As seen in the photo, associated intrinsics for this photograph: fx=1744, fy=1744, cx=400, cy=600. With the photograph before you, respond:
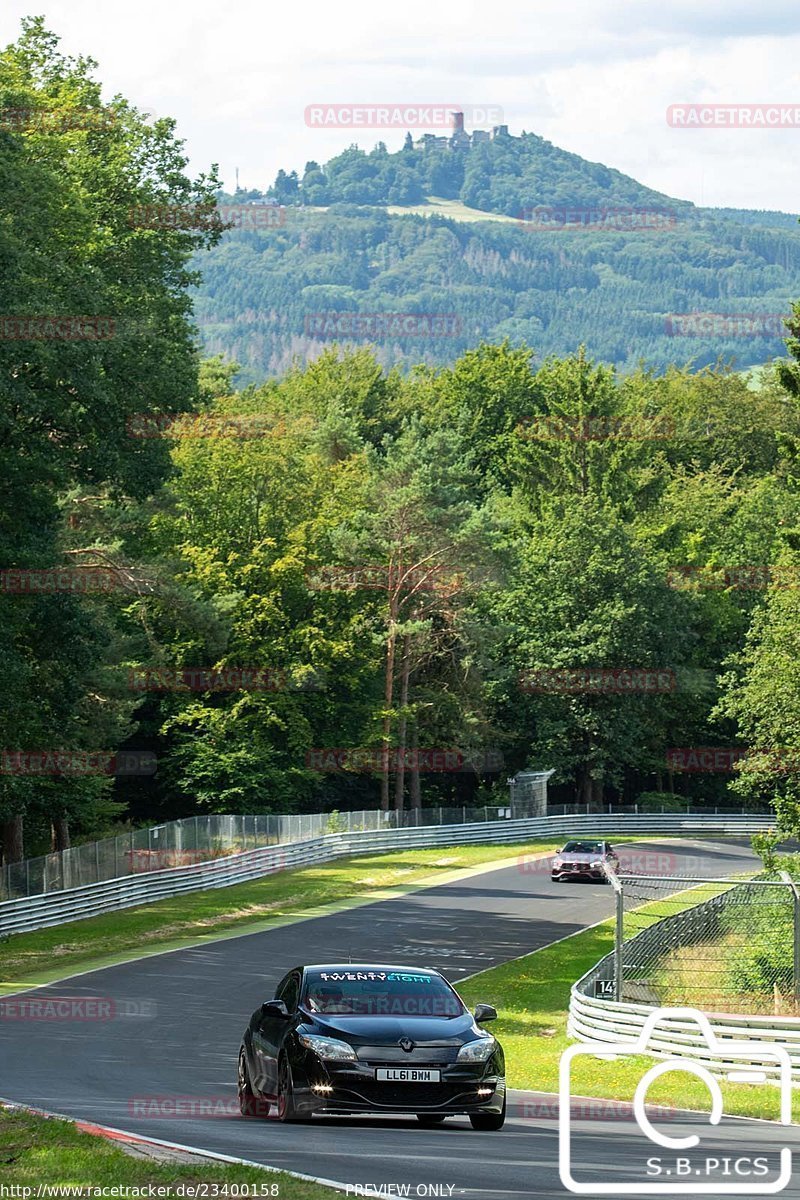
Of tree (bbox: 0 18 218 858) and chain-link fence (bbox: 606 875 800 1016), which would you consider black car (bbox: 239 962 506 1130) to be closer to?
chain-link fence (bbox: 606 875 800 1016)

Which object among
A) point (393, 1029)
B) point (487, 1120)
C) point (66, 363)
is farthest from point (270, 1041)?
point (66, 363)

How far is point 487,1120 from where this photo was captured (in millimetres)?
14281

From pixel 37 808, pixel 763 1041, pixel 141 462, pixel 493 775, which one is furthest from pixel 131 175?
pixel 493 775

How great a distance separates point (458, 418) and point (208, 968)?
235ft

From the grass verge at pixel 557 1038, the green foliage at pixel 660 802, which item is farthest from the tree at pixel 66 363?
the green foliage at pixel 660 802

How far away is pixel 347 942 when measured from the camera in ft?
123

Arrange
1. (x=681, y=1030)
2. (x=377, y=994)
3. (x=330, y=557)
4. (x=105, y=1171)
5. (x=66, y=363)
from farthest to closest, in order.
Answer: (x=330, y=557) → (x=66, y=363) → (x=681, y=1030) → (x=377, y=994) → (x=105, y=1171)

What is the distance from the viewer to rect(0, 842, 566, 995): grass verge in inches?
1363

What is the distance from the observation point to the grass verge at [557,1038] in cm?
1841

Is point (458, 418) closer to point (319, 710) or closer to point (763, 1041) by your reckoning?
point (319, 710)

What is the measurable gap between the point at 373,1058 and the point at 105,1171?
3268 mm

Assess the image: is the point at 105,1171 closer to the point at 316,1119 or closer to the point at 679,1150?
the point at 316,1119

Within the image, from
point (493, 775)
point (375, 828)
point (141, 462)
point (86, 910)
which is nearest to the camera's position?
point (141, 462)

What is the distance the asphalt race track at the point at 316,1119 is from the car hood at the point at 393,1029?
28.3 inches
